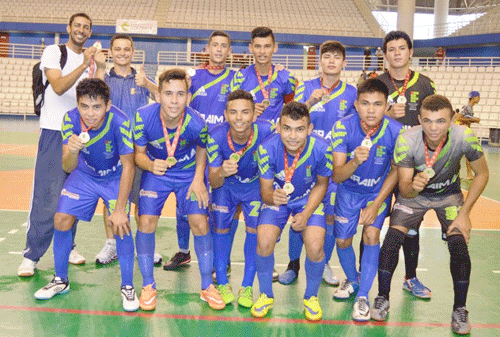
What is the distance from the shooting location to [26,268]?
506 centimetres

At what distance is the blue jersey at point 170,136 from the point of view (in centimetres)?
454

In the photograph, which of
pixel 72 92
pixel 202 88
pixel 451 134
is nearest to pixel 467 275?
pixel 451 134

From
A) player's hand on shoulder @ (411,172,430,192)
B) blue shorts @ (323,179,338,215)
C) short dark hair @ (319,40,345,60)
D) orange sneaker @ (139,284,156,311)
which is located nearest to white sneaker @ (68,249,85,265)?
orange sneaker @ (139,284,156,311)

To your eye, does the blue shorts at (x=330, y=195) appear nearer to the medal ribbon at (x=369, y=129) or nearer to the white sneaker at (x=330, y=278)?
the medal ribbon at (x=369, y=129)

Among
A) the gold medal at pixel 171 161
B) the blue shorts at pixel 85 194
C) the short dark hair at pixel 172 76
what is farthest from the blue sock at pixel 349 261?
the short dark hair at pixel 172 76

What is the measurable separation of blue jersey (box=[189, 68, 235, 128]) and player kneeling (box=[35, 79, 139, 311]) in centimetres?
109

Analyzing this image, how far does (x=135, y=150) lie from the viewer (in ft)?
15.2

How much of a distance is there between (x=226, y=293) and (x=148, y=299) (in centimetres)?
66

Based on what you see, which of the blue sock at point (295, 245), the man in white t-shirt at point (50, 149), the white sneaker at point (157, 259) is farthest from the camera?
the white sneaker at point (157, 259)

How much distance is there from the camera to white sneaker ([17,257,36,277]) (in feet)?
16.5

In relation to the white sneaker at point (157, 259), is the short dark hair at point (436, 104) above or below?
above

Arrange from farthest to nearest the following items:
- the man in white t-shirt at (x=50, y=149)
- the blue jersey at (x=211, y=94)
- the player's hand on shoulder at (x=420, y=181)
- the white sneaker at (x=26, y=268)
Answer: the blue jersey at (x=211, y=94), the man in white t-shirt at (x=50, y=149), the white sneaker at (x=26, y=268), the player's hand on shoulder at (x=420, y=181)

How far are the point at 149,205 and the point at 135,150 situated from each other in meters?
0.50

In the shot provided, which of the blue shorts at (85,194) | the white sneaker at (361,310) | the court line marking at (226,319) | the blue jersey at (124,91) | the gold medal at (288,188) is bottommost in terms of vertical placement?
the court line marking at (226,319)
